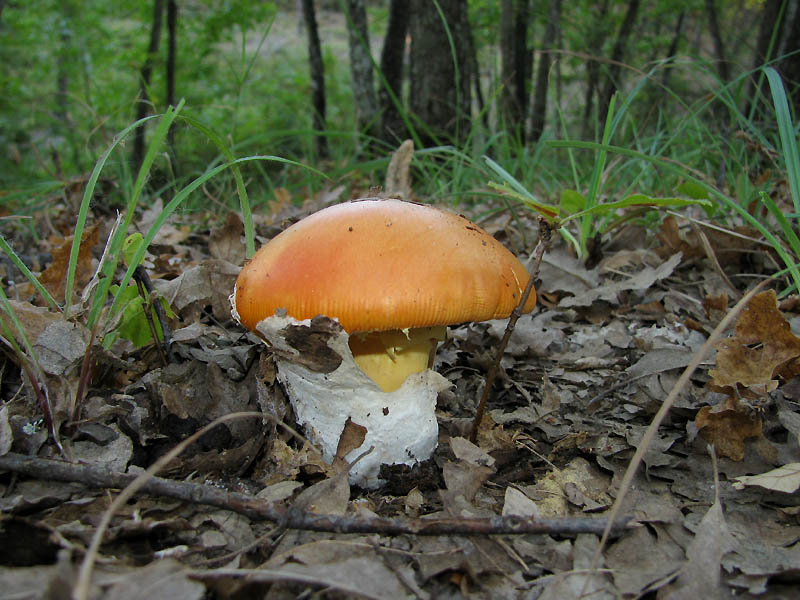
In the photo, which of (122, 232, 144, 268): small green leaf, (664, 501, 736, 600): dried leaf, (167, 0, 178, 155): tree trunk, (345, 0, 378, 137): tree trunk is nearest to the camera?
(664, 501, 736, 600): dried leaf

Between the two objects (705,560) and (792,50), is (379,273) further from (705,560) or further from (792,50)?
(792,50)

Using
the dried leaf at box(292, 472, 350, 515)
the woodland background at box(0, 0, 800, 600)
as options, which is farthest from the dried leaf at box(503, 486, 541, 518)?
the dried leaf at box(292, 472, 350, 515)

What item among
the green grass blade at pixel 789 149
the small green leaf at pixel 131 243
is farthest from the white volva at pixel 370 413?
the green grass blade at pixel 789 149

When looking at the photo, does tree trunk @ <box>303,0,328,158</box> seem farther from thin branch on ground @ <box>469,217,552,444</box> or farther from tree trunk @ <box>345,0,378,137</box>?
thin branch on ground @ <box>469,217,552,444</box>

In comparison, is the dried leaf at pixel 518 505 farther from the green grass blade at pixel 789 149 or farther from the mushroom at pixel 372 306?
the green grass blade at pixel 789 149

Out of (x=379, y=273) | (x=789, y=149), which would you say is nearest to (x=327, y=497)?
(x=379, y=273)

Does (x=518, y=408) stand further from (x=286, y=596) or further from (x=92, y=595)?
(x=92, y=595)
